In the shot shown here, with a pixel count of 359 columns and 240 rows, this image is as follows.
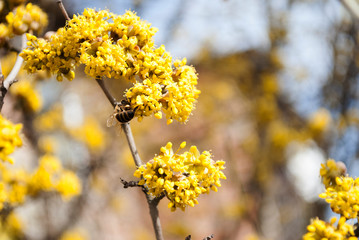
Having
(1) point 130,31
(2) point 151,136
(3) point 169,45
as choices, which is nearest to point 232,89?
(2) point 151,136

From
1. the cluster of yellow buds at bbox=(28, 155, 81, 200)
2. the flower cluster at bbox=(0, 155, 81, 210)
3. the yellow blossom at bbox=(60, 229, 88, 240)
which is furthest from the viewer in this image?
the yellow blossom at bbox=(60, 229, 88, 240)

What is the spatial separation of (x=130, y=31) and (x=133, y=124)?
7.56m

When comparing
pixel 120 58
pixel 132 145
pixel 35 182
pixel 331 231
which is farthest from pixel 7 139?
pixel 35 182

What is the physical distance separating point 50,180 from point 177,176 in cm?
246

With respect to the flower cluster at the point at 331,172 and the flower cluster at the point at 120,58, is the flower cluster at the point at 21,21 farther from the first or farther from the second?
the flower cluster at the point at 331,172

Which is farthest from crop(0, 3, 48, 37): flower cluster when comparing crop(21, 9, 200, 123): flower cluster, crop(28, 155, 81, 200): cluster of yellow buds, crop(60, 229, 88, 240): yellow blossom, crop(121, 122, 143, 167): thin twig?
crop(60, 229, 88, 240): yellow blossom

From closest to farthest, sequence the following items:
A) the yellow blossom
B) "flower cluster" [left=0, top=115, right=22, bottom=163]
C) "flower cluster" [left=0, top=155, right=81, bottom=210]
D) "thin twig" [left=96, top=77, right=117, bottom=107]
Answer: "flower cluster" [left=0, top=115, right=22, bottom=163], "thin twig" [left=96, top=77, right=117, bottom=107], "flower cluster" [left=0, top=155, right=81, bottom=210], the yellow blossom

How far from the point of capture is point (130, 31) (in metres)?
1.73

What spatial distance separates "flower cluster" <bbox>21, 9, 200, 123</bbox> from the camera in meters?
1.65

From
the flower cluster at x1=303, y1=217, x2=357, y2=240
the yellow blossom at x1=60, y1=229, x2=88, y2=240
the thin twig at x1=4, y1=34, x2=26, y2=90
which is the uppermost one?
the yellow blossom at x1=60, y1=229, x2=88, y2=240

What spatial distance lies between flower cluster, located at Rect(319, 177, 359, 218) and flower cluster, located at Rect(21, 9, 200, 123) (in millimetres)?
914

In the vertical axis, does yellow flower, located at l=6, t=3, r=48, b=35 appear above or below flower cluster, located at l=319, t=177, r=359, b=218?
above

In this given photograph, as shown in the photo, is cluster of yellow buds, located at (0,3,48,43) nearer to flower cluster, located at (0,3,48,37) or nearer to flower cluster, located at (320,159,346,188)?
flower cluster, located at (0,3,48,37)

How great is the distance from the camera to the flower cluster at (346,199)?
1.59m
